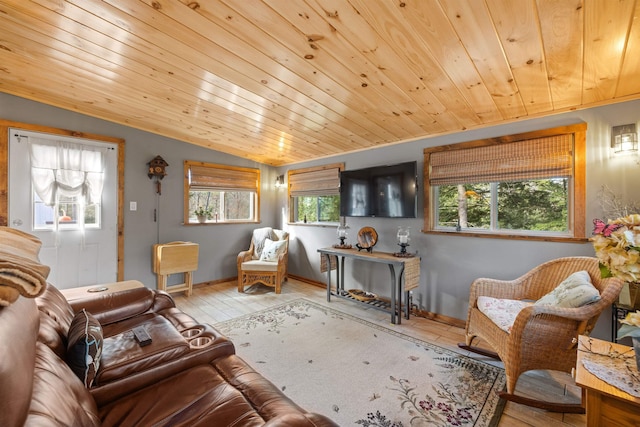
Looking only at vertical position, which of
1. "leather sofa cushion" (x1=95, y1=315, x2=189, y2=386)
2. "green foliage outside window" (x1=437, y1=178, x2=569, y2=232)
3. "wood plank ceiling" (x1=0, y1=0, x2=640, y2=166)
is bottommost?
"leather sofa cushion" (x1=95, y1=315, x2=189, y2=386)

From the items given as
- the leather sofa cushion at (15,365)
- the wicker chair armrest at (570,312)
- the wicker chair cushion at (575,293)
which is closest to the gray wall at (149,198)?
the leather sofa cushion at (15,365)

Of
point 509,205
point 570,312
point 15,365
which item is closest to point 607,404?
point 570,312

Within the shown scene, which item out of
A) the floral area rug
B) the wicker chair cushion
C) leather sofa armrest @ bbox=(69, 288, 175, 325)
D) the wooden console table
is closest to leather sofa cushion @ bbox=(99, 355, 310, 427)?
the floral area rug

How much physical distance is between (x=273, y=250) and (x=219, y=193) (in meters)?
1.43

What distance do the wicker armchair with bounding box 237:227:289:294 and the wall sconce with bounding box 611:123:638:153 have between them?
3.81 metres

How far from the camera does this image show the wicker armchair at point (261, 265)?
13.7ft

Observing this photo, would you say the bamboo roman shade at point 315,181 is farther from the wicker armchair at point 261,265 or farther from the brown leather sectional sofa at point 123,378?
the brown leather sectional sofa at point 123,378

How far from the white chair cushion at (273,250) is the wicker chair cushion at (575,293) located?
3.34 metres

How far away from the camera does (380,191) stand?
3576 mm

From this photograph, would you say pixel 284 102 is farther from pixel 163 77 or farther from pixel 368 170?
pixel 368 170

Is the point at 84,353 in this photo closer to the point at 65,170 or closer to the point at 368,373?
the point at 368,373

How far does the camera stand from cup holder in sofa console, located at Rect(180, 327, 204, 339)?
1.78 meters

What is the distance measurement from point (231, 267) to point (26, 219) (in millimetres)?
2643

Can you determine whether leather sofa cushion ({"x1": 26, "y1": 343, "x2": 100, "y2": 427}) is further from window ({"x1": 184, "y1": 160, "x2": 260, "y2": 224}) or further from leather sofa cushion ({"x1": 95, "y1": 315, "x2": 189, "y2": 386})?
window ({"x1": 184, "y1": 160, "x2": 260, "y2": 224})
